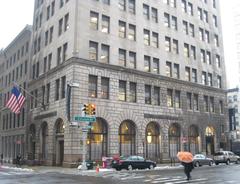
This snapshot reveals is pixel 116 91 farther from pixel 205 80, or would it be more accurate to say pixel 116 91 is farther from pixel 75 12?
pixel 205 80

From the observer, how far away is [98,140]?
40219 millimetres

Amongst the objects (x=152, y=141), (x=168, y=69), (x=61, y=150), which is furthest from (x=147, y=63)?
(x=61, y=150)

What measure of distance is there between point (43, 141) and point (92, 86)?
12.0m

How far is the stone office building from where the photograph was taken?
40.4 metres

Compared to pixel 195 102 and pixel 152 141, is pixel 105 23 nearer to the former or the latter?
pixel 152 141

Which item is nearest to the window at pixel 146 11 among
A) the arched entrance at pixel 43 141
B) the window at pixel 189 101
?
the window at pixel 189 101

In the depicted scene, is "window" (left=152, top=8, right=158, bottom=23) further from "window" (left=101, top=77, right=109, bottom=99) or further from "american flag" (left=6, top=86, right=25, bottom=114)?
"american flag" (left=6, top=86, right=25, bottom=114)

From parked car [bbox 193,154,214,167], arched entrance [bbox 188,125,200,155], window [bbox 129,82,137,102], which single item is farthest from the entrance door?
arched entrance [bbox 188,125,200,155]

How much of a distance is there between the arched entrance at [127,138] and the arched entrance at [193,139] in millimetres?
11428

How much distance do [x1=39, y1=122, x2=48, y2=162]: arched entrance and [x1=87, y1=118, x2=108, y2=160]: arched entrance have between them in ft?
27.8

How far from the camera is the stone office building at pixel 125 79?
40.4 m

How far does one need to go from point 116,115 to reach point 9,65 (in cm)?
3758

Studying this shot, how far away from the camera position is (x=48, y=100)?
45312 millimetres

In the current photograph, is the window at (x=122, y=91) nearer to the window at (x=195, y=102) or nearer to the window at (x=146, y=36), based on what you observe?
the window at (x=146, y=36)
